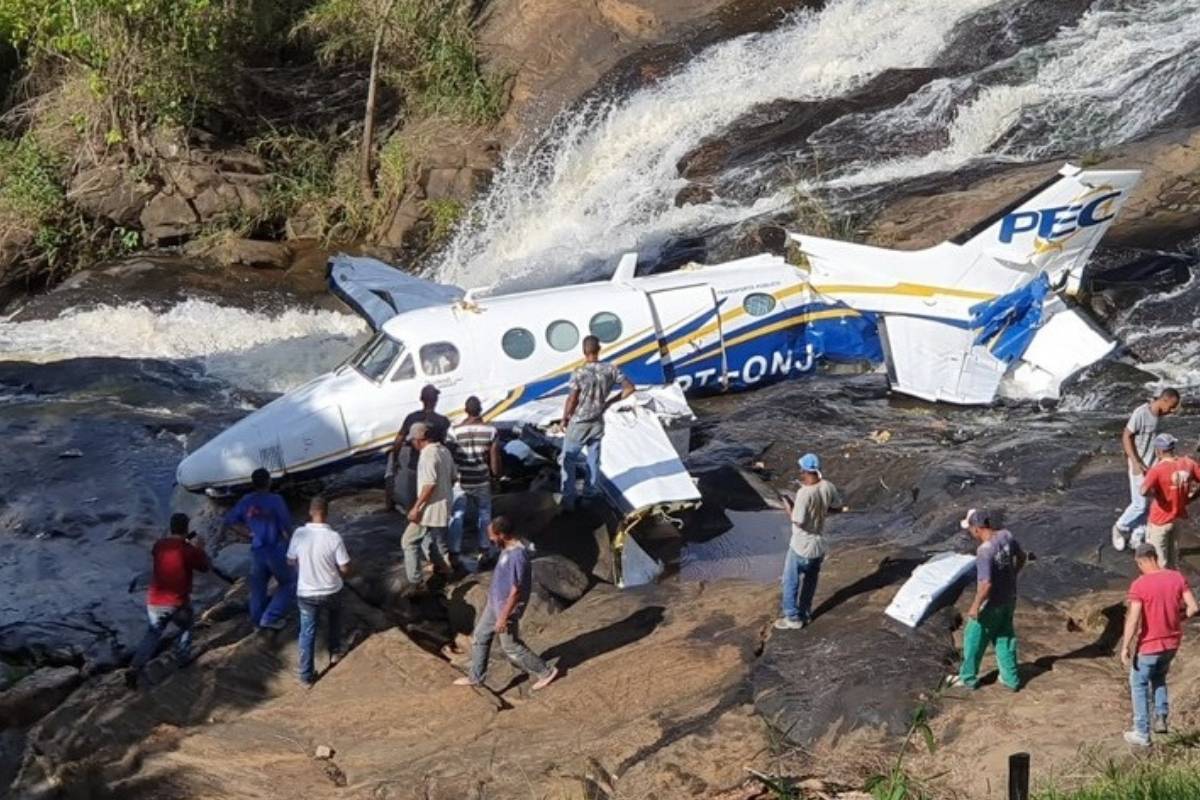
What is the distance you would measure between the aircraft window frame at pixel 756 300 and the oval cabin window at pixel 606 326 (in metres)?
1.78

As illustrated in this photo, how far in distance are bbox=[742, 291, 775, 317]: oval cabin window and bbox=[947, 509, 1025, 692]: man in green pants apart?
8179 mm

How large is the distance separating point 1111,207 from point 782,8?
12.7m

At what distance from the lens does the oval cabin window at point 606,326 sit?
727 inches

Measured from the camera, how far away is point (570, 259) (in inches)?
1002

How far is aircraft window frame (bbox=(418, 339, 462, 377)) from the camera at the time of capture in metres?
17.7

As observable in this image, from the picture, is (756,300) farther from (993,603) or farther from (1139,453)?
(993,603)

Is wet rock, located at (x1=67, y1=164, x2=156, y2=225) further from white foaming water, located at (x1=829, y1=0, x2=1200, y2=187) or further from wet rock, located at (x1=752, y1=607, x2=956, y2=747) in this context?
wet rock, located at (x1=752, y1=607, x2=956, y2=747)

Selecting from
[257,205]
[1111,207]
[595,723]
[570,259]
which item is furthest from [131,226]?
[595,723]

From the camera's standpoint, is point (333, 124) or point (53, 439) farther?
point (333, 124)

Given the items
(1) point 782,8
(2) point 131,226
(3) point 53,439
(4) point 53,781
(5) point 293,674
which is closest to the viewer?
(4) point 53,781

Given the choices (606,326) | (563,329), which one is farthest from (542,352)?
(606,326)

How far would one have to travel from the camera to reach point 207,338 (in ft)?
79.7

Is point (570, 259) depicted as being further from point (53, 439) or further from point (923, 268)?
point (53, 439)

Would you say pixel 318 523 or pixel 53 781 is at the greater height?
pixel 318 523
